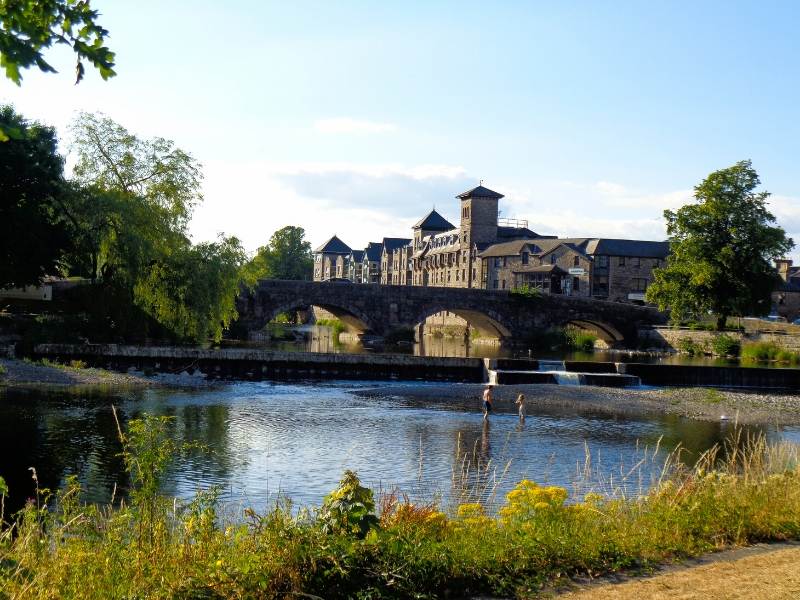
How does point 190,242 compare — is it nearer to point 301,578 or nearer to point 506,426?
point 506,426

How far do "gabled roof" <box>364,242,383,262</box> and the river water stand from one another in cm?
11612

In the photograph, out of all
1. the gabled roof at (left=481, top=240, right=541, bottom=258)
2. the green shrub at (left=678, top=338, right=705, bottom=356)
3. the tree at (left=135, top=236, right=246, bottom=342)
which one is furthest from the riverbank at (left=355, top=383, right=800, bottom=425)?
the gabled roof at (left=481, top=240, right=541, bottom=258)

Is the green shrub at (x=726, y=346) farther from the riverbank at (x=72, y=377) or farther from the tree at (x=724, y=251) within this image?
the riverbank at (x=72, y=377)

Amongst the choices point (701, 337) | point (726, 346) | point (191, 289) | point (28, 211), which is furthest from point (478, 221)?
point (28, 211)

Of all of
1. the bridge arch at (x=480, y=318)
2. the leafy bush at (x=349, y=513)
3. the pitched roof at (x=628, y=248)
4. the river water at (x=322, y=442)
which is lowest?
the river water at (x=322, y=442)

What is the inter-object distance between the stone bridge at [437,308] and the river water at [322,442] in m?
32.5

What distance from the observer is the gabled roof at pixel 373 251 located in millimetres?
153312

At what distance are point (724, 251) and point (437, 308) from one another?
23.1m

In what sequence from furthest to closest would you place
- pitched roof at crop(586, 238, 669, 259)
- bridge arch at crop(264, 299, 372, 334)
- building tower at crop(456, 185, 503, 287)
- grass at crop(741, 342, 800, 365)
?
1. building tower at crop(456, 185, 503, 287)
2. pitched roof at crop(586, 238, 669, 259)
3. bridge arch at crop(264, 299, 372, 334)
4. grass at crop(741, 342, 800, 365)

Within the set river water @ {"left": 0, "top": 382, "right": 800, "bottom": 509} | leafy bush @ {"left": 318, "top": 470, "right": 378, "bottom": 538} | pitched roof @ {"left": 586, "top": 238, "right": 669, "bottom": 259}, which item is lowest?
river water @ {"left": 0, "top": 382, "right": 800, "bottom": 509}

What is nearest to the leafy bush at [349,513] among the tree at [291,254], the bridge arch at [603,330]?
the bridge arch at [603,330]

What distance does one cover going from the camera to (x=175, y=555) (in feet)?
25.6

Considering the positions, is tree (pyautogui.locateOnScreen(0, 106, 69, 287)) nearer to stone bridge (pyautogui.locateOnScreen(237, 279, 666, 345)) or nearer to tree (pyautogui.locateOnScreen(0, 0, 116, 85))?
stone bridge (pyautogui.locateOnScreen(237, 279, 666, 345))

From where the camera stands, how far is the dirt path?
785 cm
